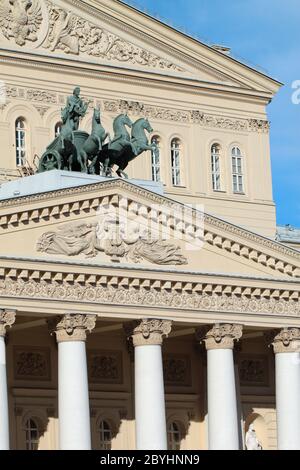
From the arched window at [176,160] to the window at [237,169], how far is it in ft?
7.72

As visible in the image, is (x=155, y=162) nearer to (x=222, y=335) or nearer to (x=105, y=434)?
(x=222, y=335)

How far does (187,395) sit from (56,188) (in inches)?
398

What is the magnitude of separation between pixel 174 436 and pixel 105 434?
8.49 feet

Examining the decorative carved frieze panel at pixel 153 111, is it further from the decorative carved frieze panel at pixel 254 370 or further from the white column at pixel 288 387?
the white column at pixel 288 387

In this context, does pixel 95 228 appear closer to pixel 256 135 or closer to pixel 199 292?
pixel 199 292

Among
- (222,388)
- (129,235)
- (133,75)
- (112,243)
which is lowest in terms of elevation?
(222,388)

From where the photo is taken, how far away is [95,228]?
5566 cm

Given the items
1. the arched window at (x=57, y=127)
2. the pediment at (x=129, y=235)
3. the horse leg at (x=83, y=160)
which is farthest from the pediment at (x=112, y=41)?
the pediment at (x=129, y=235)

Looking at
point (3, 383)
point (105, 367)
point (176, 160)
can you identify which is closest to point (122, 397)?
point (105, 367)

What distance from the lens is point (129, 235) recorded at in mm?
56250

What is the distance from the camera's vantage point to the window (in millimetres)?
69750

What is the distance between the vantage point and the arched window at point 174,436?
61.0 meters

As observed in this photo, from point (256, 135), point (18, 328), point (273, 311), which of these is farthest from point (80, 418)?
point (256, 135)

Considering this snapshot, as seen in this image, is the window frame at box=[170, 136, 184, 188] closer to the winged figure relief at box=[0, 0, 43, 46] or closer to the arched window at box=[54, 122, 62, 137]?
the arched window at box=[54, 122, 62, 137]
